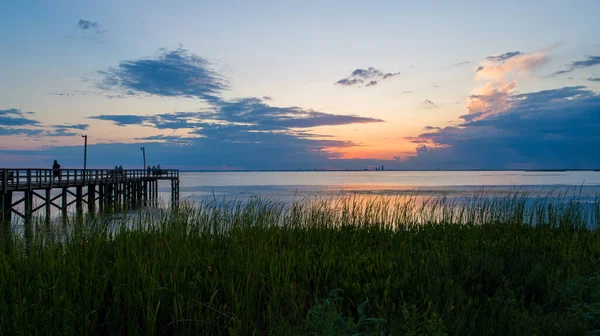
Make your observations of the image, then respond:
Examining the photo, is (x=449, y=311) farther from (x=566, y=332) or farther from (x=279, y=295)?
(x=279, y=295)

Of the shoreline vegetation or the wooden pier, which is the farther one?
the wooden pier

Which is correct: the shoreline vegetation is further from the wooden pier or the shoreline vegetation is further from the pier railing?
the pier railing

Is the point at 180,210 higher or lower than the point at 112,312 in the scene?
higher

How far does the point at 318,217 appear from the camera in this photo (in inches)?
479

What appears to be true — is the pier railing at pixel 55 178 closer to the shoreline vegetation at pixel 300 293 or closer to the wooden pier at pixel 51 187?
the wooden pier at pixel 51 187

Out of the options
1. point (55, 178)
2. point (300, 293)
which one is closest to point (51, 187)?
point (55, 178)

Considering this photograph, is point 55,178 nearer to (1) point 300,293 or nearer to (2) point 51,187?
(2) point 51,187

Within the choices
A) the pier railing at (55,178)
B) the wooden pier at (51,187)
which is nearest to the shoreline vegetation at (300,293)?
the wooden pier at (51,187)

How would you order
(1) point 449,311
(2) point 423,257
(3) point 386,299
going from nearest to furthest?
(1) point 449,311 → (3) point 386,299 → (2) point 423,257

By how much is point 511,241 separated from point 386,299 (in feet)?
18.2

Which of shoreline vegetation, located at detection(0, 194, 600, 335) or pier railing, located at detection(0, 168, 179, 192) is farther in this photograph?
pier railing, located at detection(0, 168, 179, 192)

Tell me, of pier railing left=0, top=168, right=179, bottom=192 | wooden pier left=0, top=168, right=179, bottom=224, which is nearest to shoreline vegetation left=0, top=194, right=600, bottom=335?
wooden pier left=0, top=168, right=179, bottom=224

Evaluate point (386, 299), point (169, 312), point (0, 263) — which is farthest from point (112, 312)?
point (386, 299)

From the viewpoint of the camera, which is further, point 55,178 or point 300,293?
point 55,178
